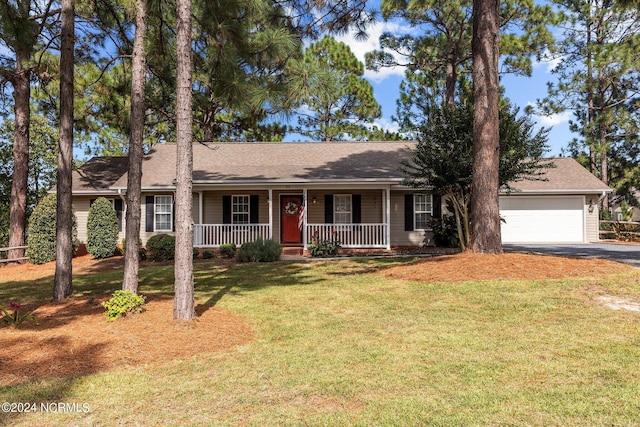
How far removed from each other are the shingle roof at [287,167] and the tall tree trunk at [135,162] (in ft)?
23.8

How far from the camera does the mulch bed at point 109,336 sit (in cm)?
386

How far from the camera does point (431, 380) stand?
3.36 meters

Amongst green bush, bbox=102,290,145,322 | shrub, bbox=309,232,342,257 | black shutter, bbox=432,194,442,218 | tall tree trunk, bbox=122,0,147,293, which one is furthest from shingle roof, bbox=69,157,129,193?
black shutter, bbox=432,194,442,218

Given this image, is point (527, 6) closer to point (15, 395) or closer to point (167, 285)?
point (167, 285)

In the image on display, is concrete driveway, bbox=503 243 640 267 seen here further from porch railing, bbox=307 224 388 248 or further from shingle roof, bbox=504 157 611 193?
porch railing, bbox=307 224 388 248

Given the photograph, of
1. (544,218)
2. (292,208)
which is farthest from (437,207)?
(292,208)

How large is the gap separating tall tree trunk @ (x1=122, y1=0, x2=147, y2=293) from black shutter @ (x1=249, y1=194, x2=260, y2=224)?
912 cm

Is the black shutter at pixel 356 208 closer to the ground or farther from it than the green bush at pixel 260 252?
farther from it

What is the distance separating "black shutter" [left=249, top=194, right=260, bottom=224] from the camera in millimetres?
15242

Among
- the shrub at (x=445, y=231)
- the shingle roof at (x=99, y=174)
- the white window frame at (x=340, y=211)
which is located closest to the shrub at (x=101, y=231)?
the shingle roof at (x=99, y=174)

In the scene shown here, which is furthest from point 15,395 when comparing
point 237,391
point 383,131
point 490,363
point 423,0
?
point 383,131

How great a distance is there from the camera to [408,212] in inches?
594

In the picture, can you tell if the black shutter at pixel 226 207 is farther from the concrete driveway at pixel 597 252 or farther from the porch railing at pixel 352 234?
the concrete driveway at pixel 597 252

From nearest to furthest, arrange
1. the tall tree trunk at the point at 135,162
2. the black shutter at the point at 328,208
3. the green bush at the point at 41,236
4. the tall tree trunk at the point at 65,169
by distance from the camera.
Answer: the tall tree trunk at the point at 135,162
the tall tree trunk at the point at 65,169
the green bush at the point at 41,236
the black shutter at the point at 328,208
